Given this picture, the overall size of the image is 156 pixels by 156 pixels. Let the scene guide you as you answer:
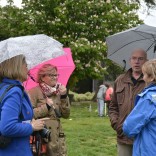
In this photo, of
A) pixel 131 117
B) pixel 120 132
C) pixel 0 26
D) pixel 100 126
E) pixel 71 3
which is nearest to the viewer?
pixel 131 117

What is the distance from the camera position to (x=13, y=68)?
4.16m

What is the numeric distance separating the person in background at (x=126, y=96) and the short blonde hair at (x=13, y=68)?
1.68 meters

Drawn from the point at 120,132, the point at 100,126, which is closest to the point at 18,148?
the point at 120,132

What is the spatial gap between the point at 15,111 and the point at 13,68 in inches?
16.4

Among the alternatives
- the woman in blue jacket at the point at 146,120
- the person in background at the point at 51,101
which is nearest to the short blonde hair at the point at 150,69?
the woman in blue jacket at the point at 146,120

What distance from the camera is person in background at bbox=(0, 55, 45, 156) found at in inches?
156

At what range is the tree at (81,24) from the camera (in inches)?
1037

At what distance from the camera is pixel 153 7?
118 ft

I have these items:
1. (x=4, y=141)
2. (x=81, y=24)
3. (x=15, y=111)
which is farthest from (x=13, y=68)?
(x=81, y=24)

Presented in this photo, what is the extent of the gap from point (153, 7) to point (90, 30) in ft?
34.3

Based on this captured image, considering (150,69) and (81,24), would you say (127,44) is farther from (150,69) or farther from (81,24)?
(81,24)

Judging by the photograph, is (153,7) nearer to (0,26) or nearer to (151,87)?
(0,26)

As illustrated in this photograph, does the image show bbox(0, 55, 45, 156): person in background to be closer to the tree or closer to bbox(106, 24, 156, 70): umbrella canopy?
bbox(106, 24, 156, 70): umbrella canopy

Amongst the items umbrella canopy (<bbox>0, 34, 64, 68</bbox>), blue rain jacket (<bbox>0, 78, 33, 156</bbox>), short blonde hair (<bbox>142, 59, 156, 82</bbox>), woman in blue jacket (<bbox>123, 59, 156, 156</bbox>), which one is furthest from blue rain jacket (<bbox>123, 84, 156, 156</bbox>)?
umbrella canopy (<bbox>0, 34, 64, 68</bbox>)
